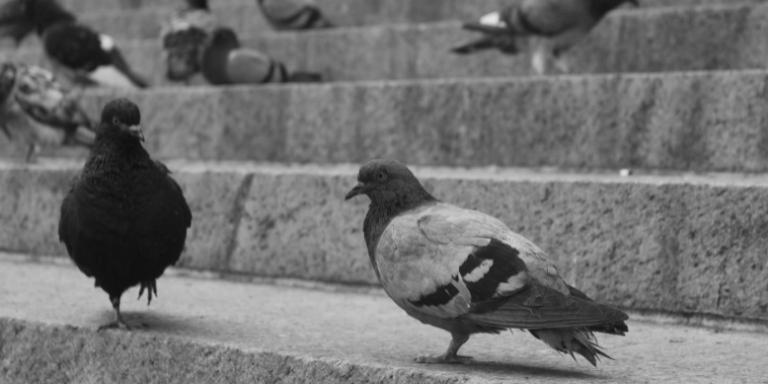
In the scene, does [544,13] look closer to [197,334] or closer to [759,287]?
[759,287]

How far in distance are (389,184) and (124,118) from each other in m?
1.04

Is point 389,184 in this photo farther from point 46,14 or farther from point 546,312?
point 46,14

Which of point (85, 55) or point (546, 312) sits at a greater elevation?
point (546, 312)

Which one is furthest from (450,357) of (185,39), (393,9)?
(393,9)

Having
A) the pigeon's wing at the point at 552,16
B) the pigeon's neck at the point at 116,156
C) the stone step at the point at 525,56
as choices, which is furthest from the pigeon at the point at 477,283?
the pigeon's wing at the point at 552,16

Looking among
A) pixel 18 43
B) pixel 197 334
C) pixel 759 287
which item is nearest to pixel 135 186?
pixel 197 334

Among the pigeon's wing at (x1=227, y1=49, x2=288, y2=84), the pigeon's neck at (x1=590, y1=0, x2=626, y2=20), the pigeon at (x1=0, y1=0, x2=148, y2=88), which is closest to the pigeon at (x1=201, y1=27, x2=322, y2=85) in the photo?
the pigeon's wing at (x1=227, y1=49, x2=288, y2=84)

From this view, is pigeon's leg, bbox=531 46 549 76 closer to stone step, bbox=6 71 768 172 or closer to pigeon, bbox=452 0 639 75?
pigeon, bbox=452 0 639 75

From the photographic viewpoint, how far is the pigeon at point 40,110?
747cm

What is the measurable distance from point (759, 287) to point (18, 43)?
25.3ft

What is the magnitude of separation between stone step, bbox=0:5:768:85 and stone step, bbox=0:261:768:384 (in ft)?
8.10

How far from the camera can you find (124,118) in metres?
4.29

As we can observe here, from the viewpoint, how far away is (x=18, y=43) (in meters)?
10.5

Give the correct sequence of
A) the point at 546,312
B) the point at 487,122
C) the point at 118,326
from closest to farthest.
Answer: the point at 546,312
the point at 118,326
the point at 487,122
